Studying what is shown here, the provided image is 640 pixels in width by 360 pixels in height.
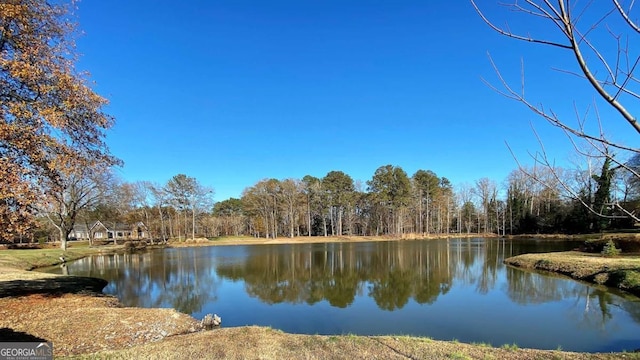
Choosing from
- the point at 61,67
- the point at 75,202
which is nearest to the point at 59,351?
the point at 61,67

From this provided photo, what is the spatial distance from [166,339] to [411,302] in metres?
9.62

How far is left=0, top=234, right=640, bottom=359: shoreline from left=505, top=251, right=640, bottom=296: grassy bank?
40.1 ft

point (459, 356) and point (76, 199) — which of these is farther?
point (76, 199)

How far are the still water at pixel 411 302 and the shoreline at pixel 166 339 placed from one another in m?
2.37

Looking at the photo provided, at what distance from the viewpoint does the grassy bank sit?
50.5 feet

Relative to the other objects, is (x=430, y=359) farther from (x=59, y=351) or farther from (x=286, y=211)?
(x=286, y=211)

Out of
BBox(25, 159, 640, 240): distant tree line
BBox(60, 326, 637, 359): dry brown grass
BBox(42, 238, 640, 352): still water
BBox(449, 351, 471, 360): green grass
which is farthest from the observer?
BBox(25, 159, 640, 240): distant tree line

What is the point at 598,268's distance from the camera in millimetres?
18188

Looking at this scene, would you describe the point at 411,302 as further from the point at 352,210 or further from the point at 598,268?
the point at 352,210

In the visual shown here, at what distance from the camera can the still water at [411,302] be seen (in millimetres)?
10023

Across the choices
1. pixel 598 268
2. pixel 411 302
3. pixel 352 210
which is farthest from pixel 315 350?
pixel 352 210

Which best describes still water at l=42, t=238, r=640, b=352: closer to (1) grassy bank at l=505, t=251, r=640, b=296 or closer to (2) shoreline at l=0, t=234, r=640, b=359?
(1) grassy bank at l=505, t=251, r=640, b=296

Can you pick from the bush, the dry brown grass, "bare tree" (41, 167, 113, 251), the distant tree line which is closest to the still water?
the dry brown grass

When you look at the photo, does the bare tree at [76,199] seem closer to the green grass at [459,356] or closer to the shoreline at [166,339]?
the shoreline at [166,339]
